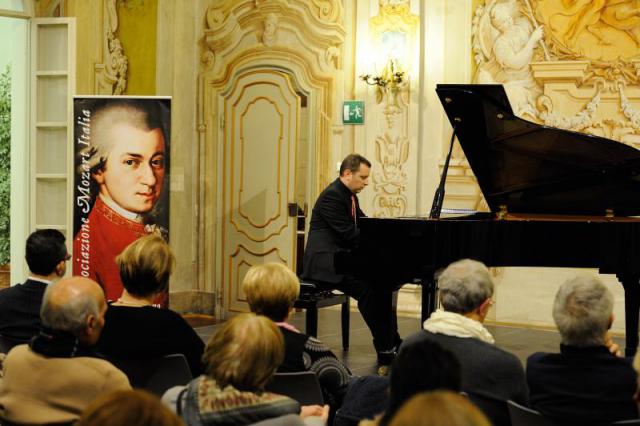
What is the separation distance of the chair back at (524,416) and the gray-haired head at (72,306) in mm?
1200

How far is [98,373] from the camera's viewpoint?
103 inches

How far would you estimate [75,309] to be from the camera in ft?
9.02

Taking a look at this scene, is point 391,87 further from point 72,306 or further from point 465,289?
point 72,306

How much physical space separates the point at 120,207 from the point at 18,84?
1592 mm

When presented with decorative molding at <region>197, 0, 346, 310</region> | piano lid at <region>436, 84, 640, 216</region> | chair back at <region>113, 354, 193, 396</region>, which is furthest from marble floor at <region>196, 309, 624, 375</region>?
chair back at <region>113, 354, 193, 396</region>

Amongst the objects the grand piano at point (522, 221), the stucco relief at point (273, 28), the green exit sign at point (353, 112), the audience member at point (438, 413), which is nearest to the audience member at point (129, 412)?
the audience member at point (438, 413)

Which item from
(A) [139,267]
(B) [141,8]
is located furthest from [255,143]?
(A) [139,267]

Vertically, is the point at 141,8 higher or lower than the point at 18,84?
higher

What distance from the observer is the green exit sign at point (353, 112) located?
816 centimetres

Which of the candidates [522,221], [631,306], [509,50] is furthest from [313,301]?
[509,50]

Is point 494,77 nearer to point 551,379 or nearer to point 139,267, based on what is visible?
point 139,267

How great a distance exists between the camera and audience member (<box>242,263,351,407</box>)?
Result: 10.2 ft

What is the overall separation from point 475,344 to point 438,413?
4.84 feet

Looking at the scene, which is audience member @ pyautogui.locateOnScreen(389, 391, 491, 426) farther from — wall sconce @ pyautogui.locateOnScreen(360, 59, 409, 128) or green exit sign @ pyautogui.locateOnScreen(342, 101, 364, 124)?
green exit sign @ pyautogui.locateOnScreen(342, 101, 364, 124)
